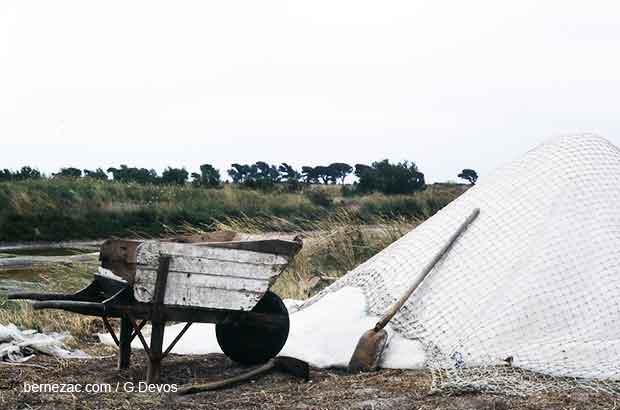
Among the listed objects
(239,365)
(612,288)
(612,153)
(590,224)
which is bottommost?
(239,365)

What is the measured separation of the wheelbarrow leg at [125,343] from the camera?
5.21m

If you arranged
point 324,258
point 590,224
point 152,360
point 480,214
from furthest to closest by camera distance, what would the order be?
point 324,258 → point 480,214 → point 590,224 → point 152,360

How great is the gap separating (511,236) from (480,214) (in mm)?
459

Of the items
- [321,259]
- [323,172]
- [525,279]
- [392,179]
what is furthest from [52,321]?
[323,172]

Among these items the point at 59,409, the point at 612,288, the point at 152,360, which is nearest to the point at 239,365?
the point at 152,360

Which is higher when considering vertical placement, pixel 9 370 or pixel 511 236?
pixel 511 236

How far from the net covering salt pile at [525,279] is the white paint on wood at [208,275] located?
3.94 ft

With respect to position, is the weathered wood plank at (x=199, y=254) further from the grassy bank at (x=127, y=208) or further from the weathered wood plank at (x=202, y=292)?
the grassy bank at (x=127, y=208)

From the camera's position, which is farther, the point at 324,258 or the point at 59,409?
the point at 324,258

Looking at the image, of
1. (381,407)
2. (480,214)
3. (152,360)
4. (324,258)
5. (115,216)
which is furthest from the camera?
(115,216)

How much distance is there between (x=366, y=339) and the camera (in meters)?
5.35

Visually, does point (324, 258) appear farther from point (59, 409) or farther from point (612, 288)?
point (59, 409)

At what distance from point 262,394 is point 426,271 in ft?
5.68

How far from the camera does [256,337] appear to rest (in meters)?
5.25
